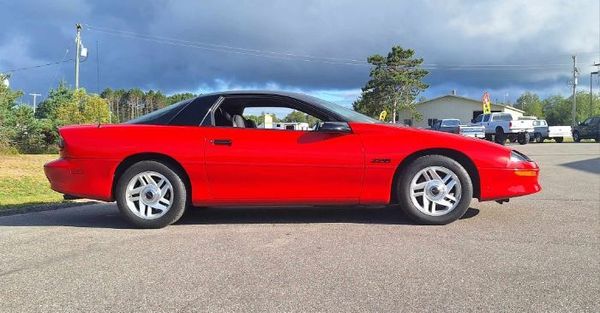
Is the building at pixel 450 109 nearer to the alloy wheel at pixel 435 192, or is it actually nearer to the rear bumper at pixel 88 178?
the alloy wheel at pixel 435 192

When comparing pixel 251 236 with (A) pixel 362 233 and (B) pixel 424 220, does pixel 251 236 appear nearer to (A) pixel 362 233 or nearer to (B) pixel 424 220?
(A) pixel 362 233

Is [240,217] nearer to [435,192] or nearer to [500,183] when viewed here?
[435,192]

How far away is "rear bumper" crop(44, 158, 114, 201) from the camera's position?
17.2ft

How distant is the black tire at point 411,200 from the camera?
17.0ft

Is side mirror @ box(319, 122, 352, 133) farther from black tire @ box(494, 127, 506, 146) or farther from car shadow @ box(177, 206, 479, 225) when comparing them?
black tire @ box(494, 127, 506, 146)

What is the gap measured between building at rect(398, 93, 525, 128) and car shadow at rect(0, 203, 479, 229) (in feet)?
186

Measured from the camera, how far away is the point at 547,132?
35812 millimetres

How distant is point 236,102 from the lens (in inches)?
225

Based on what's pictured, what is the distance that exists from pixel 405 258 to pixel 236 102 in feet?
8.71

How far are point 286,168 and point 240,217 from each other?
99cm

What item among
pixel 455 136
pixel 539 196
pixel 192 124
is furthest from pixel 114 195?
pixel 539 196

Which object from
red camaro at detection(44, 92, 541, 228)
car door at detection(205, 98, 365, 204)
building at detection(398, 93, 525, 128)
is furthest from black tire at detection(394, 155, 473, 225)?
building at detection(398, 93, 525, 128)

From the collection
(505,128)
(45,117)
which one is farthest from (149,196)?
(505,128)

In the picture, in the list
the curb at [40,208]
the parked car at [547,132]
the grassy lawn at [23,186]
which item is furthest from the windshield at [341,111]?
the parked car at [547,132]
